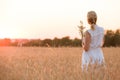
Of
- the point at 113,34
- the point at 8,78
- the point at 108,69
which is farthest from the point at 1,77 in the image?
the point at 113,34

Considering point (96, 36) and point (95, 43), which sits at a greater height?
point (96, 36)

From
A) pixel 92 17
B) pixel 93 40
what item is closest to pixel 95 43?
pixel 93 40

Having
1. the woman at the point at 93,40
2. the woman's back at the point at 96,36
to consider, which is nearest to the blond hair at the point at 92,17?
the woman at the point at 93,40

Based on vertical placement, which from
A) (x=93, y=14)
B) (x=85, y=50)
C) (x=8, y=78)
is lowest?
(x=8, y=78)

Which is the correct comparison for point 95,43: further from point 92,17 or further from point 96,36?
point 92,17

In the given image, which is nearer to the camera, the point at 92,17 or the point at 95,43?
the point at 92,17

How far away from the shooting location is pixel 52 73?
5.32 meters

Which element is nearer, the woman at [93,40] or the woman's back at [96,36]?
the woman at [93,40]

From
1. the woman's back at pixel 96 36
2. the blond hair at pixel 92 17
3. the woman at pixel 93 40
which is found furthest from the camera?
the woman's back at pixel 96 36

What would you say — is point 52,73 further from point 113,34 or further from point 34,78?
point 113,34

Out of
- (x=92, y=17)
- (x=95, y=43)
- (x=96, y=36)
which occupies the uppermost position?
(x=92, y=17)

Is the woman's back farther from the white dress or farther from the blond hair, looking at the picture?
the blond hair

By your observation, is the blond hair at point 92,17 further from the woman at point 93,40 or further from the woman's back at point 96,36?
the woman's back at point 96,36

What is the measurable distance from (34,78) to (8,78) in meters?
1.24
